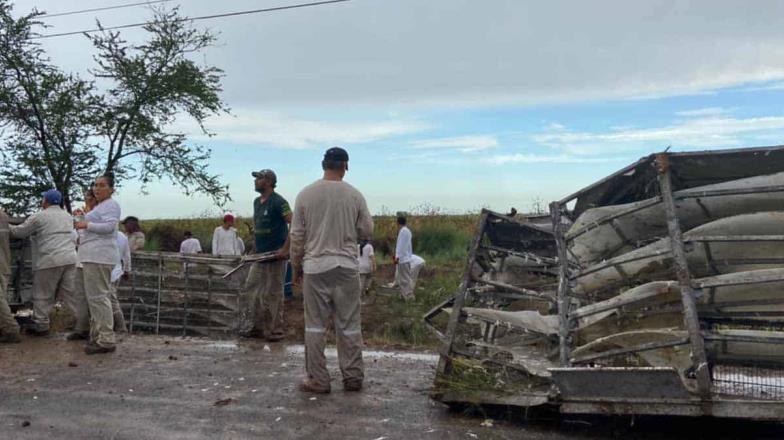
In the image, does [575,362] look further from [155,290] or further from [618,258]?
[155,290]

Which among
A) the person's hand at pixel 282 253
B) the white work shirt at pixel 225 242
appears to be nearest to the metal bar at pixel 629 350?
the person's hand at pixel 282 253

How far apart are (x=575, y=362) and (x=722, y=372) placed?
1175 mm

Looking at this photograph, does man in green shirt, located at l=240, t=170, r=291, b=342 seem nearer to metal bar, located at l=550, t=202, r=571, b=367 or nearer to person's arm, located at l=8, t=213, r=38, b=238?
person's arm, located at l=8, t=213, r=38, b=238

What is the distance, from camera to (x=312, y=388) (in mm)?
6645

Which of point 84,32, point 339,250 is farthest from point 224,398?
point 84,32

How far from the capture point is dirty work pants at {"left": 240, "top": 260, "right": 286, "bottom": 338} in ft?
30.0

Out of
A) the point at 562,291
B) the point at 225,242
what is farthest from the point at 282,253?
the point at 225,242

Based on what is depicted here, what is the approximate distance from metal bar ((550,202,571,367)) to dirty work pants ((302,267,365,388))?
1.74m

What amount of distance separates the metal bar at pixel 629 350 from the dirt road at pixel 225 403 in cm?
55

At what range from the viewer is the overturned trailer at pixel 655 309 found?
5098 mm

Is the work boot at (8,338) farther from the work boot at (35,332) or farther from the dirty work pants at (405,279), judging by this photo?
the dirty work pants at (405,279)

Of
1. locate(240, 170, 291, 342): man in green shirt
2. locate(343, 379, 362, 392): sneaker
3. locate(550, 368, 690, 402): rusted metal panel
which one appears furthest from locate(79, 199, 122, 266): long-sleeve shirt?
locate(550, 368, 690, 402): rusted metal panel

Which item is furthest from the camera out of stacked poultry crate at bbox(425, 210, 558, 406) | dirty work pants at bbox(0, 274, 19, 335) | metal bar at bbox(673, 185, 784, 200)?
dirty work pants at bbox(0, 274, 19, 335)

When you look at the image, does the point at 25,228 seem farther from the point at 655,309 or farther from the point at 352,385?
the point at 655,309
